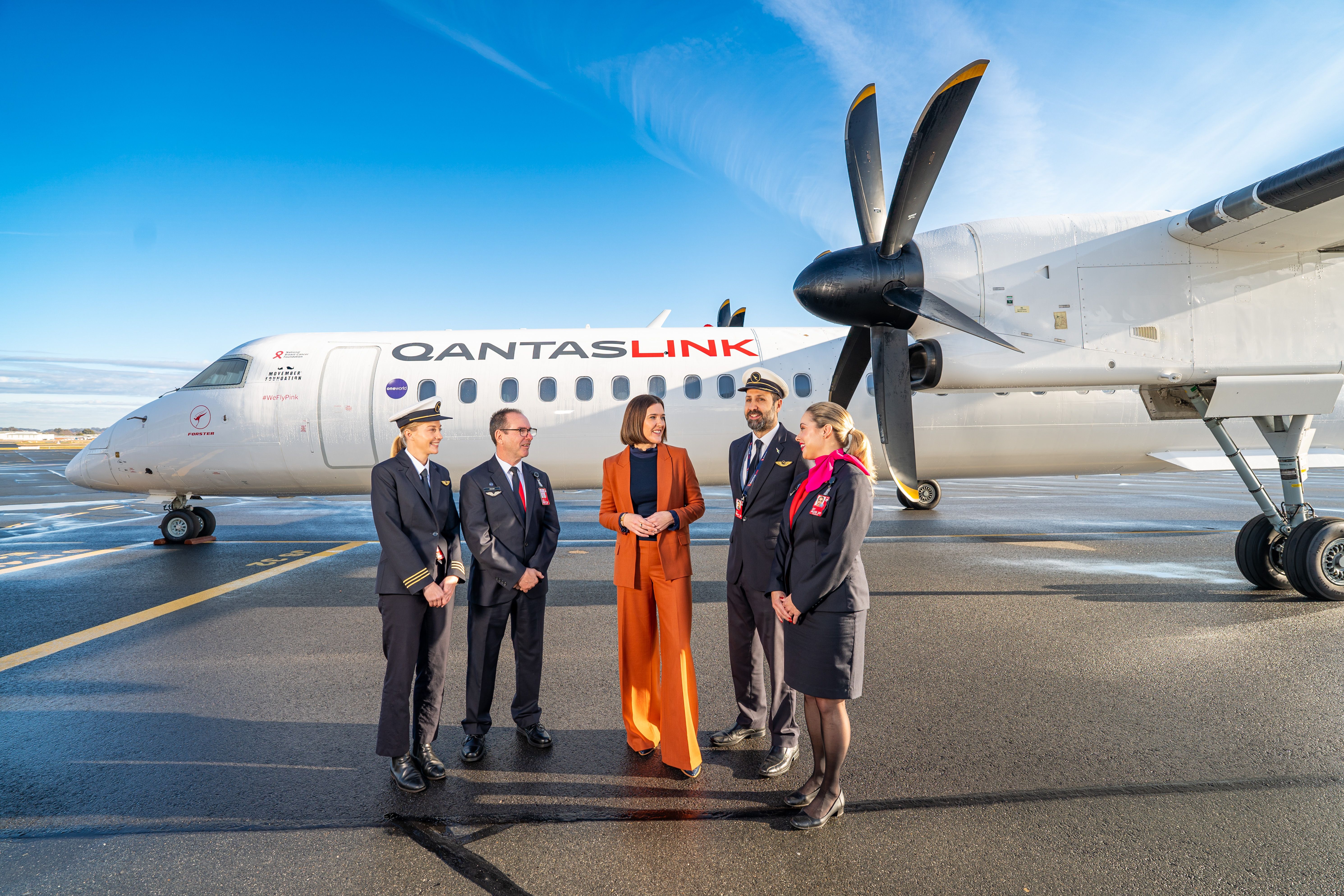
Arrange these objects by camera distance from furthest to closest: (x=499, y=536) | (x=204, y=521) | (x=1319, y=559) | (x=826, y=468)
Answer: (x=204, y=521)
(x=1319, y=559)
(x=499, y=536)
(x=826, y=468)

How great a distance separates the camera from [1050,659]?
204 inches

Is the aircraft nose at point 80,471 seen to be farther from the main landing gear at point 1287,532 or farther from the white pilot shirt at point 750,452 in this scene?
the main landing gear at point 1287,532

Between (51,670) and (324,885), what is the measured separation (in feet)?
13.9

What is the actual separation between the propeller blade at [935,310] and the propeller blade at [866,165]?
728mm

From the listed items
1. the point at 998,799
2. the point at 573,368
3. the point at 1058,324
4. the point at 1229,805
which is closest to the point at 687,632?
the point at 998,799

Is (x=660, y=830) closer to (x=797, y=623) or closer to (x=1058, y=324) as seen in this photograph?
(x=797, y=623)

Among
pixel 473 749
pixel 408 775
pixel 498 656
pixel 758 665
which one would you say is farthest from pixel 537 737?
pixel 758 665

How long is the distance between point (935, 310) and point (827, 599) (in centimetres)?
408

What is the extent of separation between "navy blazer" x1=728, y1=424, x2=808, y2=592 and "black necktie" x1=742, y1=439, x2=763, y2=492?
0.27 feet

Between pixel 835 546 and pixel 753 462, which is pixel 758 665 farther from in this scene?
pixel 835 546

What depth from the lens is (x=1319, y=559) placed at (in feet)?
Answer: 22.2

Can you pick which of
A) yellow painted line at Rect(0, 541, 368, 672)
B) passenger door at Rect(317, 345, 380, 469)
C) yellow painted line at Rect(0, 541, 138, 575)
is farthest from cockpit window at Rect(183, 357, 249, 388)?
yellow painted line at Rect(0, 541, 368, 672)

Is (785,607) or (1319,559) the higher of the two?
(785,607)

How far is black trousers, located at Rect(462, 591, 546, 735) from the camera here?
3.76 metres
